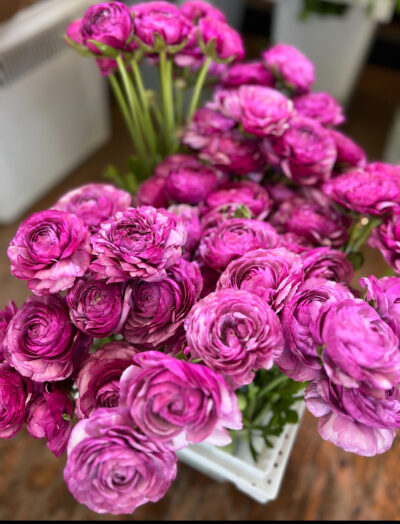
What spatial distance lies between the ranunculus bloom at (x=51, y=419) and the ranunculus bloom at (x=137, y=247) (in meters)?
0.09

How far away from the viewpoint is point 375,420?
0.24m

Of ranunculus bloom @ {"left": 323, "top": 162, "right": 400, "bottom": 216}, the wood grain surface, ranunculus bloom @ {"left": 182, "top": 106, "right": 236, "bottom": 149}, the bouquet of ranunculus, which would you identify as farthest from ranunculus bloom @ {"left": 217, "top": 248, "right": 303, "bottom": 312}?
the wood grain surface

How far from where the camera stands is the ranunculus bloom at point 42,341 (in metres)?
0.28

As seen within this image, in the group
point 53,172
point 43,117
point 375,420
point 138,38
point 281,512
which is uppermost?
point 138,38

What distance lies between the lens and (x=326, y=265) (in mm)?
322

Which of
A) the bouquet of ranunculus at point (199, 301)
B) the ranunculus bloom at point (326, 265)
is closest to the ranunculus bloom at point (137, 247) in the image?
the bouquet of ranunculus at point (199, 301)

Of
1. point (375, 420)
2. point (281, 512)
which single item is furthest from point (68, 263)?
point (281, 512)

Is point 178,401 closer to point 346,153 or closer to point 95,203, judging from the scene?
point 95,203

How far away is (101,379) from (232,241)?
13 cm

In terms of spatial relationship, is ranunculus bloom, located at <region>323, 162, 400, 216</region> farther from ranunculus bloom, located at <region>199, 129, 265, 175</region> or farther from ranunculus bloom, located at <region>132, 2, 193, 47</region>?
ranunculus bloom, located at <region>132, 2, 193, 47</region>

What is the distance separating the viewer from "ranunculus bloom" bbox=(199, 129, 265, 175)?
16.3 inches

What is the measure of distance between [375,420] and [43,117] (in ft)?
2.93

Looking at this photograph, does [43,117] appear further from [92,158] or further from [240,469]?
[240,469]

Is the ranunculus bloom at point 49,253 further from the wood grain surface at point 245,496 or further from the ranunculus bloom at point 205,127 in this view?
the wood grain surface at point 245,496
